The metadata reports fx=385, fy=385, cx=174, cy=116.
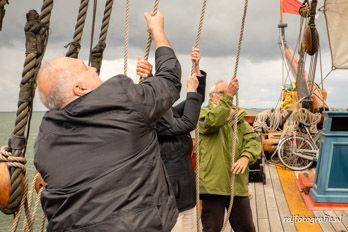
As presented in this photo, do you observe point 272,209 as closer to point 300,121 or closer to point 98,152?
point 300,121

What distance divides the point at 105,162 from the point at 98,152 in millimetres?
43

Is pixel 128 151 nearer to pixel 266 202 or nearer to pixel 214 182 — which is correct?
pixel 214 182

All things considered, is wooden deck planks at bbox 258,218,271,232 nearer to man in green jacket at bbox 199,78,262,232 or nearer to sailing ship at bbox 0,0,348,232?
sailing ship at bbox 0,0,348,232

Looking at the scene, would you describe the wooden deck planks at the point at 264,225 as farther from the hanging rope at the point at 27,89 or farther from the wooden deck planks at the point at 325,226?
the hanging rope at the point at 27,89

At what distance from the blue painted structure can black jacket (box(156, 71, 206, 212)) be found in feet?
9.85

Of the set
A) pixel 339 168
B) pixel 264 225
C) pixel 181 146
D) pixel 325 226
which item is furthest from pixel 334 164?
pixel 181 146

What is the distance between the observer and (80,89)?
55.9 inches

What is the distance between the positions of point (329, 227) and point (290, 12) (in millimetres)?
13608

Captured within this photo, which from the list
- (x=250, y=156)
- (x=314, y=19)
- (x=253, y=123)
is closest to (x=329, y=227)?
(x=250, y=156)

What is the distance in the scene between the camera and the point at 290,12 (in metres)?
16.2

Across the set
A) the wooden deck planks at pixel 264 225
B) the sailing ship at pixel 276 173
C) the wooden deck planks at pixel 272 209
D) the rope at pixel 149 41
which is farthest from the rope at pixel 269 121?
the rope at pixel 149 41

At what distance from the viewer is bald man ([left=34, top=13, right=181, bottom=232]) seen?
4.34 ft

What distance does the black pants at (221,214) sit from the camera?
316 centimetres

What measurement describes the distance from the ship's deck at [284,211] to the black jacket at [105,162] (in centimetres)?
289
